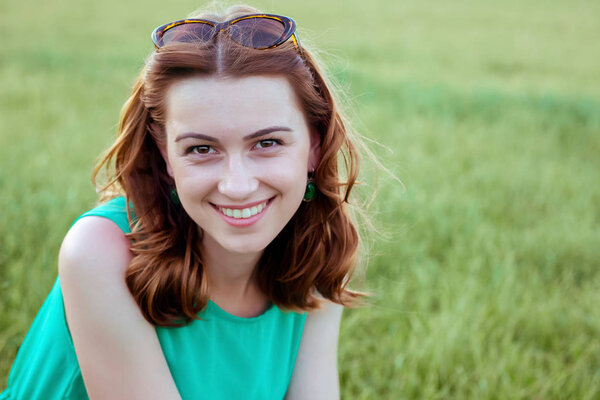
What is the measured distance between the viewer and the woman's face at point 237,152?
136 cm

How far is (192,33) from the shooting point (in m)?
1.41

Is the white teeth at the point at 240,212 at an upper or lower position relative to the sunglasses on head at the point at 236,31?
lower

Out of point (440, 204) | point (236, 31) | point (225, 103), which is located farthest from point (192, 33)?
point (440, 204)

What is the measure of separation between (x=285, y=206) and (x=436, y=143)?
4050 millimetres

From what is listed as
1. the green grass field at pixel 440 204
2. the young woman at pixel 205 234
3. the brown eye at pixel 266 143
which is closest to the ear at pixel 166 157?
the young woman at pixel 205 234

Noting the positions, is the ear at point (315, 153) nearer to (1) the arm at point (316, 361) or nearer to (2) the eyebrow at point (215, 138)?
(2) the eyebrow at point (215, 138)

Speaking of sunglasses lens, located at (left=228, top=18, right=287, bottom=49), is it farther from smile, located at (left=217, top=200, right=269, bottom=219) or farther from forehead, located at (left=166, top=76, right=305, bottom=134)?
smile, located at (left=217, top=200, right=269, bottom=219)

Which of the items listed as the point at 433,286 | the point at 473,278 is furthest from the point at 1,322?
the point at 473,278

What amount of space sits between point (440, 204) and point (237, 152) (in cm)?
274

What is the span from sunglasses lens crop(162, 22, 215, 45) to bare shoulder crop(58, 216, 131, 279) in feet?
1.71

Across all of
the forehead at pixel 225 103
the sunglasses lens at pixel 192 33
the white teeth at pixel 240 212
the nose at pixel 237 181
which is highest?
the sunglasses lens at pixel 192 33

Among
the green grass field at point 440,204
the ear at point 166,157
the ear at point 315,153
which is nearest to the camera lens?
the ear at point 166,157

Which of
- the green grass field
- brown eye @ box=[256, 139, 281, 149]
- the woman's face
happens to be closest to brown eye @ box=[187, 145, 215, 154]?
the woman's face

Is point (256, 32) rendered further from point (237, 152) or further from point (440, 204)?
point (440, 204)
